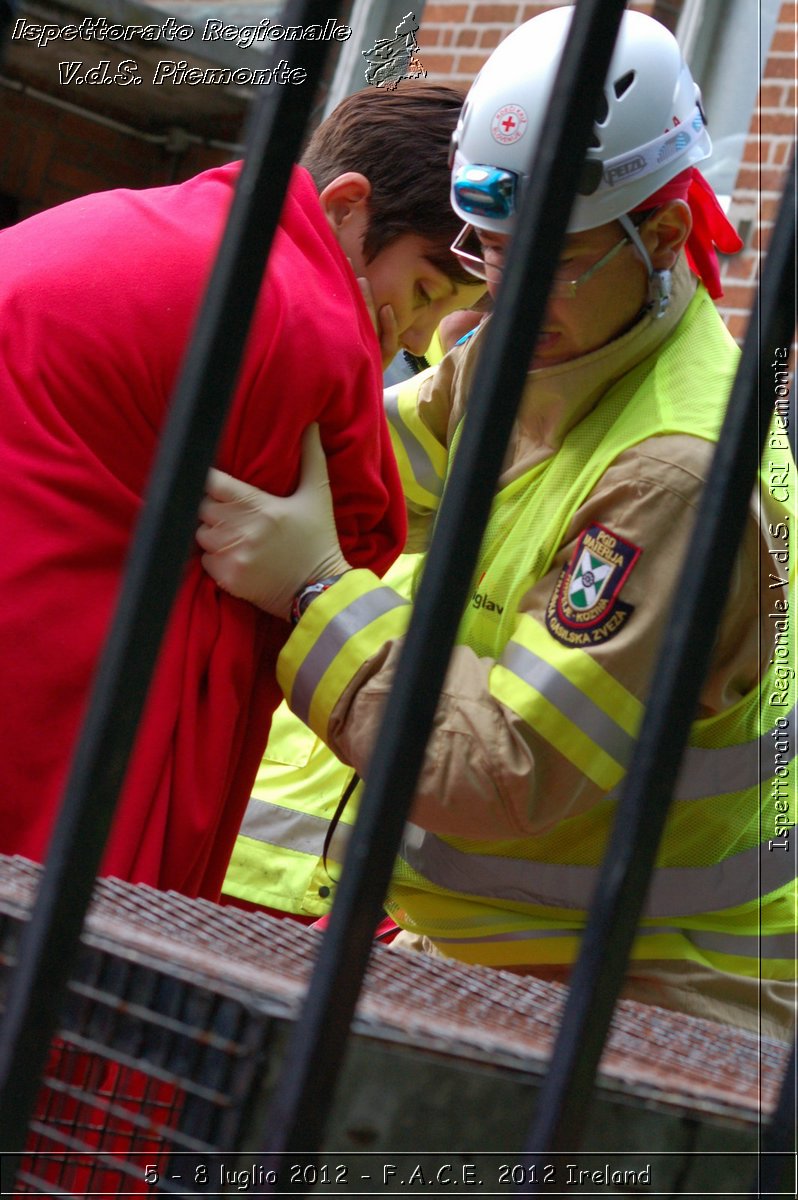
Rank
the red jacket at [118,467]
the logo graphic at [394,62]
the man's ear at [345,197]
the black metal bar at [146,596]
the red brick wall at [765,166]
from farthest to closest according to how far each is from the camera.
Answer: the red brick wall at [765,166]
the logo graphic at [394,62]
the man's ear at [345,197]
the red jacket at [118,467]
the black metal bar at [146,596]

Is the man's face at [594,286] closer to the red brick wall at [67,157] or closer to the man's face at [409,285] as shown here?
the man's face at [409,285]

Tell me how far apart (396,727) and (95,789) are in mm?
148

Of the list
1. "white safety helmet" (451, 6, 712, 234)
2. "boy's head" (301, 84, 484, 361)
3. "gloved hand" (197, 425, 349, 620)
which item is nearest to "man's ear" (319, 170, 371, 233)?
"boy's head" (301, 84, 484, 361)

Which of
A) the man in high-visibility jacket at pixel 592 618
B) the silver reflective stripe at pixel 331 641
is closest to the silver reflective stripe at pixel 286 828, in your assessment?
the man in high-visibility jacket at pixel 592 618

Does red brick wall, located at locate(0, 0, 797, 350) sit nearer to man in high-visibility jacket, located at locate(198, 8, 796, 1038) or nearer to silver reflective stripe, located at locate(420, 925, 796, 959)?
man in high-visibility jacket, located at locate(198, 8, 796, 1038)

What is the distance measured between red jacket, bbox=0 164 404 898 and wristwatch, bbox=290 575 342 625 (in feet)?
0.32

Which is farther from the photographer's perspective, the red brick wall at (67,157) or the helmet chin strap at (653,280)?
the red brick wall at (67,157)

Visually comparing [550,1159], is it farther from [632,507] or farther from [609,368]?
[609,368]

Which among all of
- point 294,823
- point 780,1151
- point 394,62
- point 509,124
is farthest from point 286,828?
point 780,1151

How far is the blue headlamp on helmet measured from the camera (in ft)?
6.28

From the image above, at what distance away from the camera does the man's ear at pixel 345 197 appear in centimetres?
202

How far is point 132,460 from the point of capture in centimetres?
171

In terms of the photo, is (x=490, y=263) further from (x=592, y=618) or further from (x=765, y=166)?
(x=765, y=166)

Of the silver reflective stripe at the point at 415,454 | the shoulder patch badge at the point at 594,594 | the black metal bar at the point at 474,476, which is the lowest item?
the black metal bar at the point at 474,476
